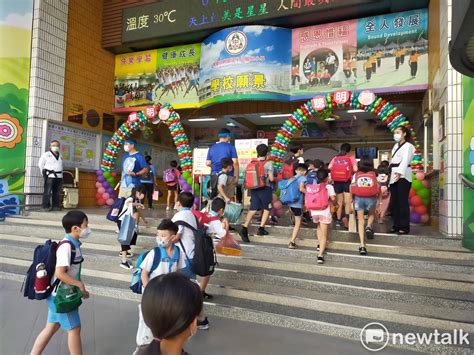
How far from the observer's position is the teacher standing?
205 inches

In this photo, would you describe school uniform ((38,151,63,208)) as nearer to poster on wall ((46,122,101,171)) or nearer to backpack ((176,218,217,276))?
poster on wall ((46,122,101,171))

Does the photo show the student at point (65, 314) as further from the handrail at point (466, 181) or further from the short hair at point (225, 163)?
the handrail at point (466, 181)

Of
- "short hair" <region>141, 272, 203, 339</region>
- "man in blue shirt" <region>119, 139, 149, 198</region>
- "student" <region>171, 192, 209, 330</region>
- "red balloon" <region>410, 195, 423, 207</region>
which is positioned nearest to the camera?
"short hair" <region>141, 272, 203, 339</region>

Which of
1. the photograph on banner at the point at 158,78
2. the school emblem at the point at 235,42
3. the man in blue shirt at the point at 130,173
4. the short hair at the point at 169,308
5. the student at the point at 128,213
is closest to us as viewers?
the short hair at the point at 169,308

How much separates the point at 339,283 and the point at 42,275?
3091 mm

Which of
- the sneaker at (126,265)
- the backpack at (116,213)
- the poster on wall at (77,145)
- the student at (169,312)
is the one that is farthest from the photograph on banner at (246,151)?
the student at (169,312)

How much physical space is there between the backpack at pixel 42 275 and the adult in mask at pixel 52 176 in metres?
6.22

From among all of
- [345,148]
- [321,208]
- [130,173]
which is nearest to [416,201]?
[345,148]

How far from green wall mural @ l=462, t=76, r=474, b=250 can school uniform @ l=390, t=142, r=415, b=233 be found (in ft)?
2.19

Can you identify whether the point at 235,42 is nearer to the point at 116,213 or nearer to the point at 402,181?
the point at 402,181

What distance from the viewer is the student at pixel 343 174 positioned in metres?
6.12

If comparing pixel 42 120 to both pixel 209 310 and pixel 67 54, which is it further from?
pixel 209 310

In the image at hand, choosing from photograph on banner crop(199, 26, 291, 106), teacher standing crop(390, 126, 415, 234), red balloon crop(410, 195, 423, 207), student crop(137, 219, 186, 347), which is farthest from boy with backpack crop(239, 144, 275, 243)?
photograph on banner crop(199, 26, 291, 106)

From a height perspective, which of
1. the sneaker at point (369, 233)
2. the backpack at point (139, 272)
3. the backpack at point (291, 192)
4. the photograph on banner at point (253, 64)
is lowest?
→ the backpack at point (139, 272)
